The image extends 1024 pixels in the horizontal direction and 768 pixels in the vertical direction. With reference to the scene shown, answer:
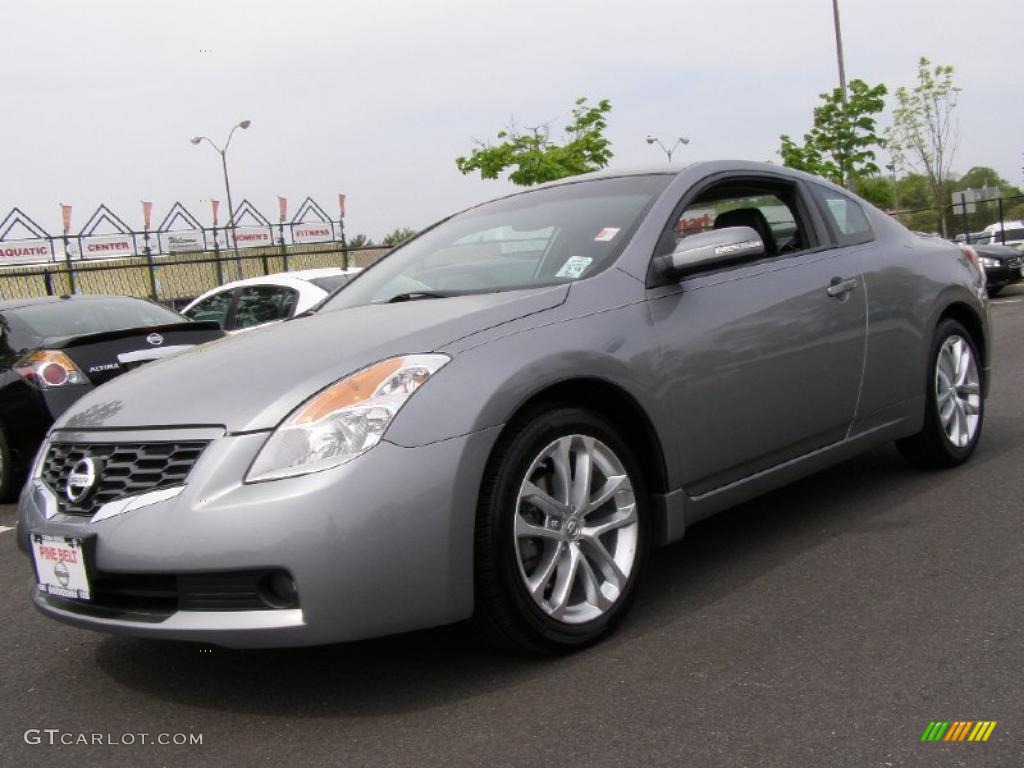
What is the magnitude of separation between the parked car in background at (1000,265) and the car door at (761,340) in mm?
15142

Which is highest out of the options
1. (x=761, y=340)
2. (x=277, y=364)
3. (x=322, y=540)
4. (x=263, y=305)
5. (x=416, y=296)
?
(x=416, y=296)

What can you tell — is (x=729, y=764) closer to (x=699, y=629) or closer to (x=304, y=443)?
(x=699, y=629)

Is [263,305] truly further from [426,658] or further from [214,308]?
[426,658]

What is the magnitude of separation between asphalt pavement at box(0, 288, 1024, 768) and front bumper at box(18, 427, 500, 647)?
285mm

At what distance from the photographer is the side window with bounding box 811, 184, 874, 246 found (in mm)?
4738

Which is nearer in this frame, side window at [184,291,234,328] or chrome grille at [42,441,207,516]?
chrome grille at [42,441,207,516]

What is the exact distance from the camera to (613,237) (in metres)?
3.87

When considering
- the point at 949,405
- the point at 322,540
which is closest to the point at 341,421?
the point at 322,540

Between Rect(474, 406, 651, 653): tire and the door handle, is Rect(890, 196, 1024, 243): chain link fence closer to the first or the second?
the door handle

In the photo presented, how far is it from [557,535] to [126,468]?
1.24 m

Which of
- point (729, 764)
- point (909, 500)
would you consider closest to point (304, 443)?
point (729, 764)

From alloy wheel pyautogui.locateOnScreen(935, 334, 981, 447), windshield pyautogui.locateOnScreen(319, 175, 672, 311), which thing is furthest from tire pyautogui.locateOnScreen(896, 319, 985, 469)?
windshield pyautogui.locateOnScreen(319, 175, 672, 311)

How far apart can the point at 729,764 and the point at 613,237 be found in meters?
1.95

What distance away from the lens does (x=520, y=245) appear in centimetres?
410
